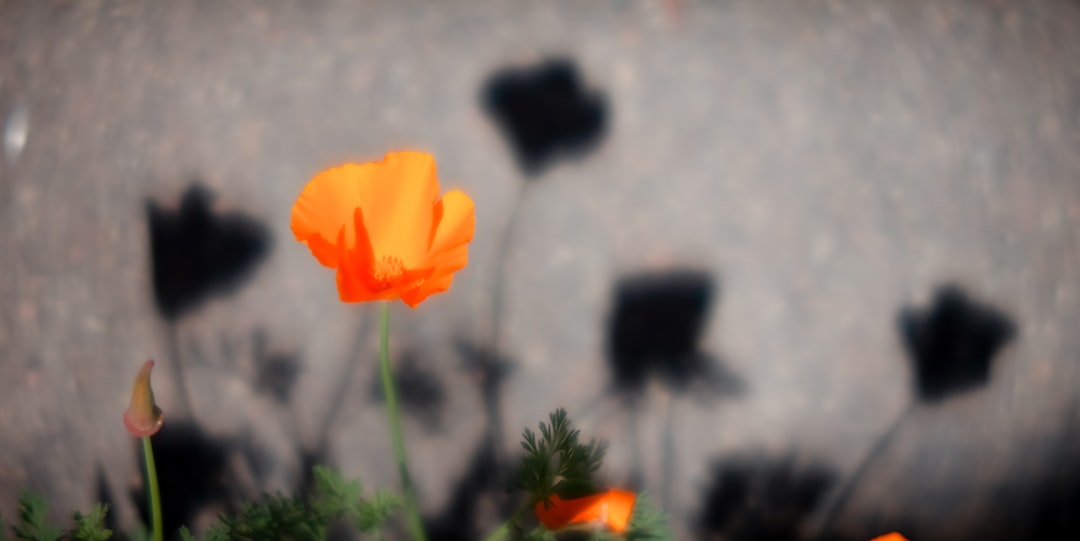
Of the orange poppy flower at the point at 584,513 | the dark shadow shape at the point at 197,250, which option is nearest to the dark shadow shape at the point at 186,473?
the dark shadow shape at the point at 197,250

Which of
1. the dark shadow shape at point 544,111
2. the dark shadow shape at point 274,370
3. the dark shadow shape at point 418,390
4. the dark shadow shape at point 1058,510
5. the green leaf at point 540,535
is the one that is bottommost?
the dark shadow shape at point 1058,510

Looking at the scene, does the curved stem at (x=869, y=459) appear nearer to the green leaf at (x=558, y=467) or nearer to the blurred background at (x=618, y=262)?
the blurred background at (x=618, y=262)

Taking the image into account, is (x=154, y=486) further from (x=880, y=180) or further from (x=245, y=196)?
(x=880, y=180)

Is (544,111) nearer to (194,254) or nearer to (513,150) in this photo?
(513,150)

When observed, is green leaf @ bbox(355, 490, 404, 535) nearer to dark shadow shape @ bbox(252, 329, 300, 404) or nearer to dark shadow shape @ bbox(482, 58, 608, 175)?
dark shadow shape @ bbox(252, 329, 300, 404)

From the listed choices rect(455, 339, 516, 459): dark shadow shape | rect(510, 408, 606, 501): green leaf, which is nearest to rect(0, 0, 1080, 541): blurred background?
rect(455, 339, 516, 459): dark shadow shape

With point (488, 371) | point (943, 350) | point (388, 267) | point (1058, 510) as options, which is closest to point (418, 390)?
point (488, 371)

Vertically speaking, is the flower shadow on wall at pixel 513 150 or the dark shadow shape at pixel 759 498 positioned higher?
the flower shadow on wall at pixel 513 150
